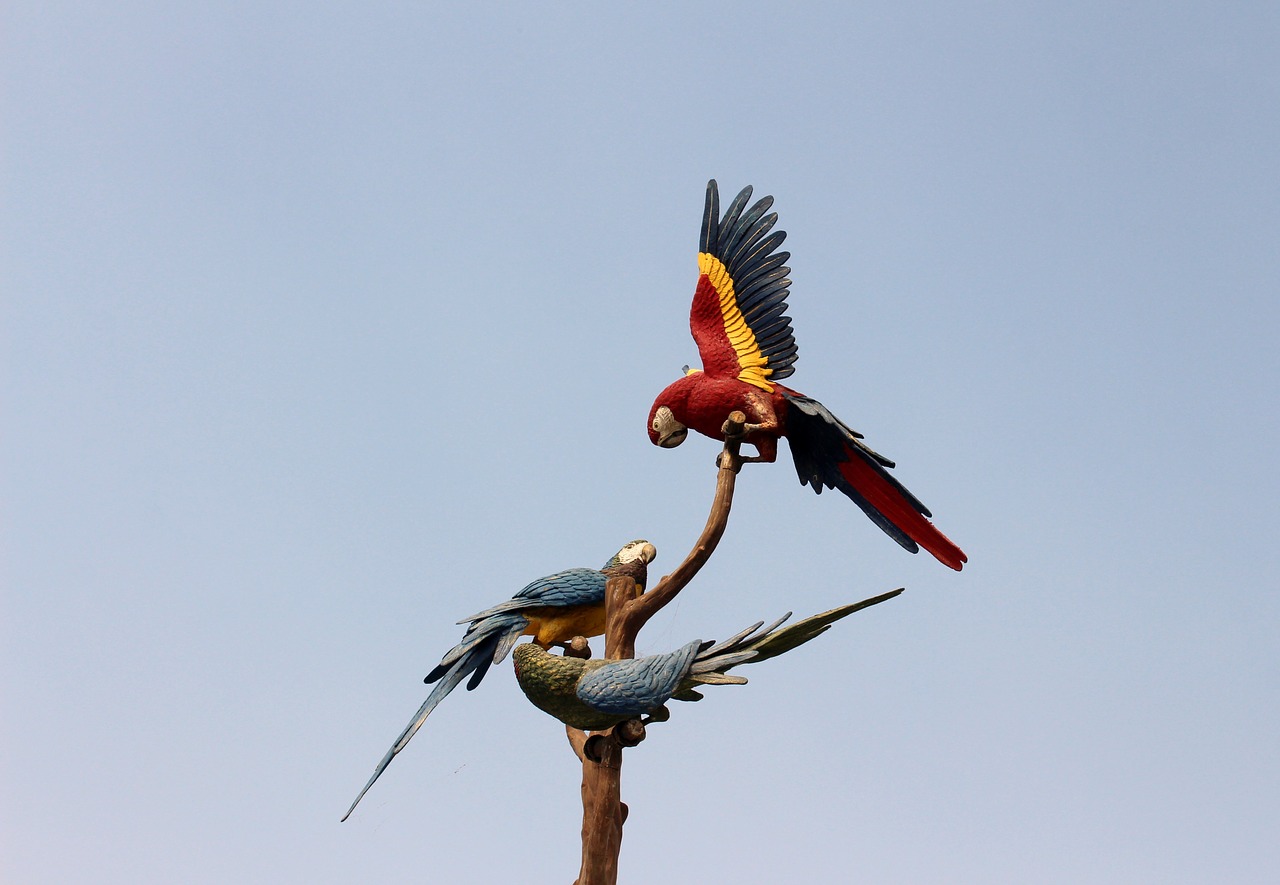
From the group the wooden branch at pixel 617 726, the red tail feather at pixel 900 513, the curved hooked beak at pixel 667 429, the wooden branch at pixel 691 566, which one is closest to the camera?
the wooden branch at pixel 617 726

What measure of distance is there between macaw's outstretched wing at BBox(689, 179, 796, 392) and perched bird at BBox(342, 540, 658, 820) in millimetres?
799

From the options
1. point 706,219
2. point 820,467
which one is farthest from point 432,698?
point 706,219

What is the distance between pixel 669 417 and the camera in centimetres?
520

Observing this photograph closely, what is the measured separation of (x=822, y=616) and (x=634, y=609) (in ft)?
2.32

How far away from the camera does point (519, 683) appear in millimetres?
4969

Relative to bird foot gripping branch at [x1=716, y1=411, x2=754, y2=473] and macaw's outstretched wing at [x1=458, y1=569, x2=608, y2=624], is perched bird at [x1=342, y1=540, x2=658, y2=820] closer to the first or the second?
macaw's outstretched wing at [x1=458, y1=569, x2=608, y2=624]

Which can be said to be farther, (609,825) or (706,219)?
(706,219)

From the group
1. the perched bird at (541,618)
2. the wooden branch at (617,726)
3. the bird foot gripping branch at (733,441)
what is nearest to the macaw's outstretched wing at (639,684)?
the wooden branch at (617,726)

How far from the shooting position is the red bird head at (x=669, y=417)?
517 centimetres

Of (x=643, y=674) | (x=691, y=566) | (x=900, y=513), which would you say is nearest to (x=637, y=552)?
(x=691, y=566)

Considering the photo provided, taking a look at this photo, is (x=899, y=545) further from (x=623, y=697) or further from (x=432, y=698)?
(x=432, y=698)

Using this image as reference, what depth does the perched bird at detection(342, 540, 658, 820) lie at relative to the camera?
199 inches

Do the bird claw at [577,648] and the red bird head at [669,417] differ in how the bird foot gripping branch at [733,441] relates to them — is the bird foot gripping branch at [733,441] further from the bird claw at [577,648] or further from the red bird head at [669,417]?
the bird claw at [577,648]

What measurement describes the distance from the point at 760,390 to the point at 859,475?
49 cm
